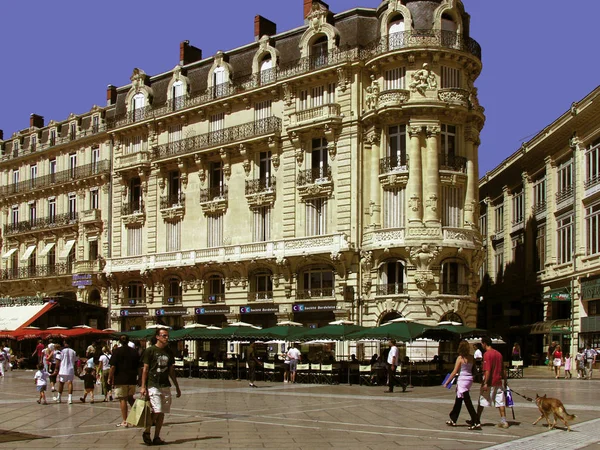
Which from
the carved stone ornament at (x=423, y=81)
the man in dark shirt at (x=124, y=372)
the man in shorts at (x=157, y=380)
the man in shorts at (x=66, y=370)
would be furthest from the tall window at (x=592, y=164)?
the man in shorts at (x=157, y=380)

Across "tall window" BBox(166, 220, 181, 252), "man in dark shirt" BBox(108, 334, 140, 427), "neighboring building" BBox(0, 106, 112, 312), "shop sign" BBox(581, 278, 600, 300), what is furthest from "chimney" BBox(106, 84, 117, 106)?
"man in dark shirt" BBox(108, 334, 140, 427)

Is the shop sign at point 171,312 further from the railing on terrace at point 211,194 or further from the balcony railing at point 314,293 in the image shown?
the balcony railing at point 314,293

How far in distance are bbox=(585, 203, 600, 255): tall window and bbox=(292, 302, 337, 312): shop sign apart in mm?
13170

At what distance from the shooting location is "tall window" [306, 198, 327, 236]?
147ft

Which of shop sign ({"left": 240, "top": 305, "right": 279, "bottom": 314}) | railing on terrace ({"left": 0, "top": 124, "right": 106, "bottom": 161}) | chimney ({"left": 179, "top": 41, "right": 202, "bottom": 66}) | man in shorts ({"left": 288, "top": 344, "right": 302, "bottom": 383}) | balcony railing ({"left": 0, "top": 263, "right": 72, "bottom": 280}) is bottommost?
man in shorts ({"left": 288, "top": 344, "right": 302, "bottom": 383})

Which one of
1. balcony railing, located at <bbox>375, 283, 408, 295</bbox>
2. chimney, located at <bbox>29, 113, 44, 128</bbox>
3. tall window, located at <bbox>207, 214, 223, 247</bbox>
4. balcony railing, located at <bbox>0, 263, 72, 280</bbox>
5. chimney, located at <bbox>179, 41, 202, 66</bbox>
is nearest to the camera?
balcony railing, located at <bbox>375, 283, 408, 295</bbox>

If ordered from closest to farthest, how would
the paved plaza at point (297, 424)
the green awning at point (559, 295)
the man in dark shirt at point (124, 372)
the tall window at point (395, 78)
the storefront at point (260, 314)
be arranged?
the paved plaza at point (297, 424)
the man in dark shirt at point (124, 372)
the tall window at point (395, 78)
the green awning at point (559, 295)
the storefront at point (260, 314)

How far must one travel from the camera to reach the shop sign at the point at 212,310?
48.1 metres

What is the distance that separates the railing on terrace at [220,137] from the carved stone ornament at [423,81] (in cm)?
844

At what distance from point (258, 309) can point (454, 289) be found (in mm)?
10813

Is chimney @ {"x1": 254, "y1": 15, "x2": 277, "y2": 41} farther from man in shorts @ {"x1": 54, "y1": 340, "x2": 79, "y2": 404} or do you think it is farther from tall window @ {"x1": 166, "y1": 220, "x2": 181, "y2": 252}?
man in shorts @ {"x1": 54, "y1": 340, "x2": 79, "y2": 404}

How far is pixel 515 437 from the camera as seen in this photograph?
15312 mm

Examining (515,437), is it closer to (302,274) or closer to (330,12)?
(302,274)

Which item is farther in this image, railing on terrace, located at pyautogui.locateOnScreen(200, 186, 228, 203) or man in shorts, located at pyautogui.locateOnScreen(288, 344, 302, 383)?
railing on terrace, located at pyautogui.locateOnScreen(200, 186, 228, 203)
